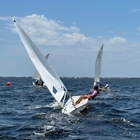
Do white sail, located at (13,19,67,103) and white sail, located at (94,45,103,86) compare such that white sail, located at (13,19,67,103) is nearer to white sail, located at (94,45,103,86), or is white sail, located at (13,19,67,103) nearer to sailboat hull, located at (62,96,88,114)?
sailboat hull, located at (62,96,88,114)

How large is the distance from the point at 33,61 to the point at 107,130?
7.26 meters

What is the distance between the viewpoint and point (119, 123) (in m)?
18.3

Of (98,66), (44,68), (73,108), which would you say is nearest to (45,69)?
(44,68)

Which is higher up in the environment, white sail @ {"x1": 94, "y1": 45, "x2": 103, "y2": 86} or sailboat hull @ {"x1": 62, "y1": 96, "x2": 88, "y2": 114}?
white sail @ {"x1": 94, "y1": 45, "x2": 103, "y2": 86}

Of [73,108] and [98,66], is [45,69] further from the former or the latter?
[98,66]

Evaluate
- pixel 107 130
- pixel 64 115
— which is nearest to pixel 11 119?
pixel 64 115

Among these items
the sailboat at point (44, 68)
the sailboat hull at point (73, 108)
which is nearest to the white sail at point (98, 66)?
the sailboat hull at point (73, 108)

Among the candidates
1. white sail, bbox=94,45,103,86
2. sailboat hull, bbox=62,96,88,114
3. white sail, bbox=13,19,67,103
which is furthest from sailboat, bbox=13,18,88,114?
white sail, bbox=94,45,103,86

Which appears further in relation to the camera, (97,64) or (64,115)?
(97,64)

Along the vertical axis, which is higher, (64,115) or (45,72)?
(45,72)

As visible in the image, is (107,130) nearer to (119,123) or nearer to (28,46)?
(119,123)

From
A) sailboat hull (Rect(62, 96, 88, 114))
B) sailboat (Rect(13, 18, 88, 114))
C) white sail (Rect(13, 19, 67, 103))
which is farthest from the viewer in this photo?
sailboat hull (Rect(62, 96, 88, 114))

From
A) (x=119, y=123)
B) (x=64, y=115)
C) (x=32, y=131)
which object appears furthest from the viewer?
(x=64, y=115)

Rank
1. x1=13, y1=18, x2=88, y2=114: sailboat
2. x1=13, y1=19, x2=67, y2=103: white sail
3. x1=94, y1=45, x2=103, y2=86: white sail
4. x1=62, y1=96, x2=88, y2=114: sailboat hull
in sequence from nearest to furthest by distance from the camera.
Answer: x1=13, y1=18, x2=88, y2=114: sailboat
x1=13, y1=19, x2=67, y2=103: white sail
x1=62, y1=96, x2=88, y2=114: sailboat hull
x1=94, y1=45, x2=103, y2=86: white sail
